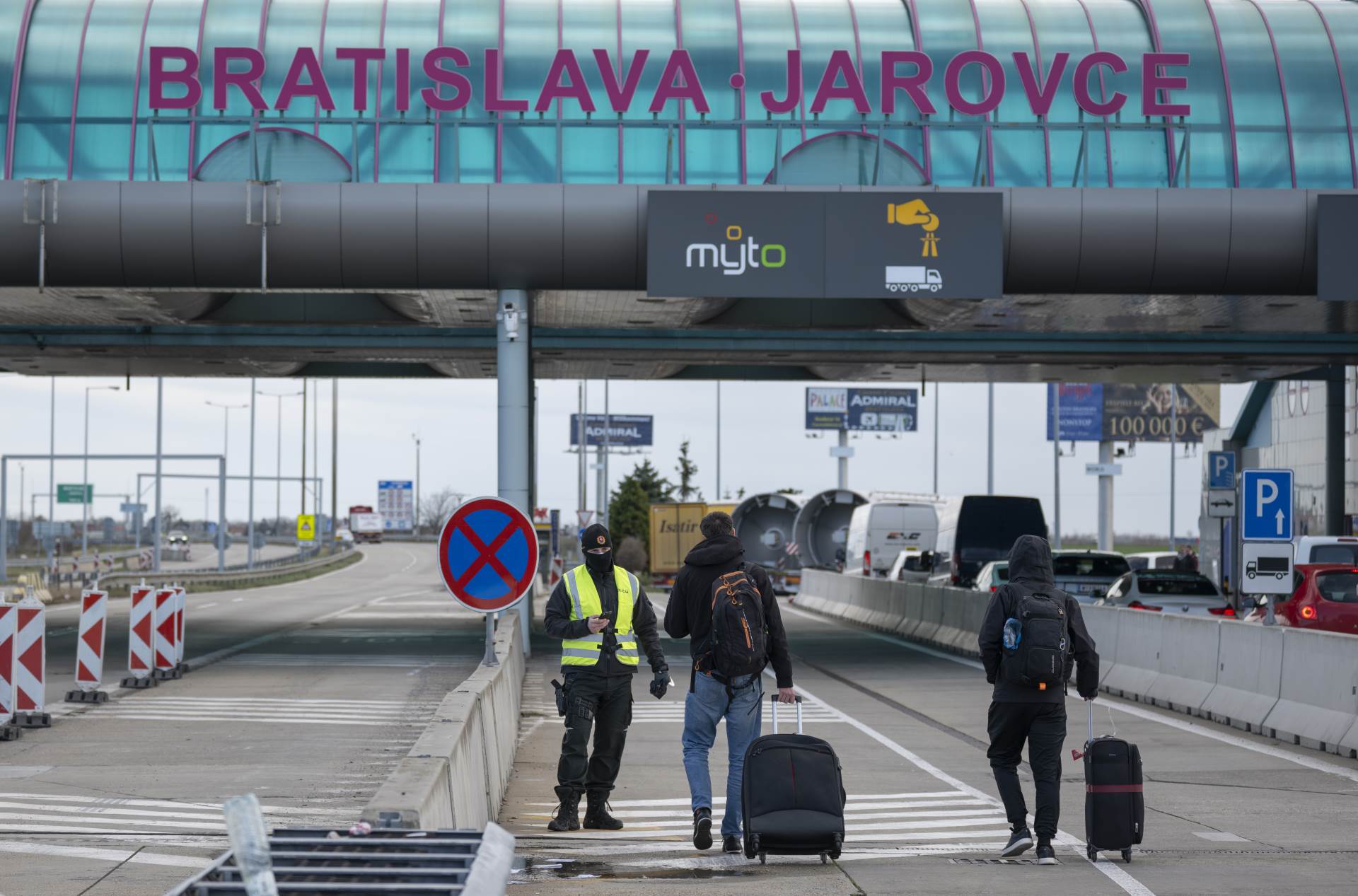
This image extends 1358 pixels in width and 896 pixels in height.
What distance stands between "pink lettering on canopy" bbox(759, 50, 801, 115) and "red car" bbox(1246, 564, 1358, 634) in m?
9.71

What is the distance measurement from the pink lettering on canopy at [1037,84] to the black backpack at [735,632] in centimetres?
1707

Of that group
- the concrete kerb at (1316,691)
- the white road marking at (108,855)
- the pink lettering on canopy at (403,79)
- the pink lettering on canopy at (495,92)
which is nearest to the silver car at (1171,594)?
the concrete kerb at (1316,691)

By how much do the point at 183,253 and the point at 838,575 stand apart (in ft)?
74.3

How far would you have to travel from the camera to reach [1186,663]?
714 inches

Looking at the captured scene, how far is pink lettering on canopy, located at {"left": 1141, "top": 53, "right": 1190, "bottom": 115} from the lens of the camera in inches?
960

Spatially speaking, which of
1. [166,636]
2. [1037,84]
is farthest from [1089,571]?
[166,636]

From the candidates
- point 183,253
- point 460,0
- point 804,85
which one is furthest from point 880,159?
point 183,253

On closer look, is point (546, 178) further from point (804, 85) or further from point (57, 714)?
point (57, 714)

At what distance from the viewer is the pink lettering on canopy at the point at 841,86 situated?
24.6 m

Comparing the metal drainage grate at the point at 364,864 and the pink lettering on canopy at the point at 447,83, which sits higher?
the pink lettering on canopy at the point at 447,83

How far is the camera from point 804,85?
84.1 ft

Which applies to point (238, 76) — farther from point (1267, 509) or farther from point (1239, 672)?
point (1239, 672)

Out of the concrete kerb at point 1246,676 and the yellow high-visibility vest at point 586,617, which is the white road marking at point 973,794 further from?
the concrete kerb at point 1246,676

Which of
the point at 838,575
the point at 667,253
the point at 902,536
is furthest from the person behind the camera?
the point at 902,536
